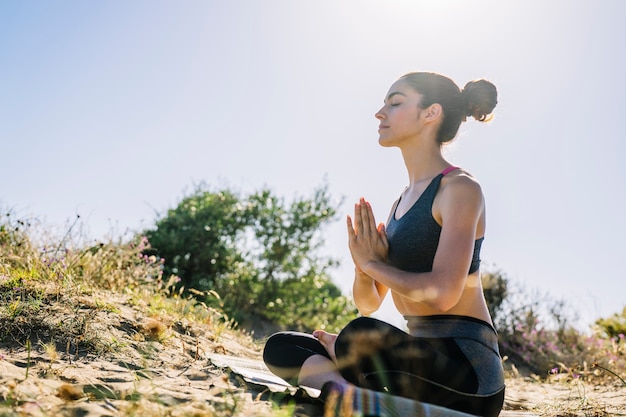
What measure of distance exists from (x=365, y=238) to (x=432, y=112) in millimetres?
786

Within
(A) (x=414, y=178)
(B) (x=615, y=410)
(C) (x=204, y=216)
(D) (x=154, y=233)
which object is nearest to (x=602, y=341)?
(B) (x=615, y=410)

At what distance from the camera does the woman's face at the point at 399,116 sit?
2.84 m

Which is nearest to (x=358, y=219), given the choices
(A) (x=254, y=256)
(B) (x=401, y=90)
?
(B) (x=401, y=90)

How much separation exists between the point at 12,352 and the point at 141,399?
1224 mm

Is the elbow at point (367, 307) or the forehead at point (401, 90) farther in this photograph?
the elbow at point (367, 307)

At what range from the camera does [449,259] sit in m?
2.24

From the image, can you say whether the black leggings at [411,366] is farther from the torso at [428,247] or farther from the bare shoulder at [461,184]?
the bare shoulder at [461,184]

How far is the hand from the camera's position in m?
2.68

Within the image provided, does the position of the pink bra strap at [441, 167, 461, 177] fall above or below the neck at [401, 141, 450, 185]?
below

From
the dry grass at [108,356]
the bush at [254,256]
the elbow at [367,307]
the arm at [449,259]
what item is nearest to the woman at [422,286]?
the arm at [449,259]

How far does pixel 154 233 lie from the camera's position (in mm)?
10727

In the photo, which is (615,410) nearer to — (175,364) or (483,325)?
(483,325)

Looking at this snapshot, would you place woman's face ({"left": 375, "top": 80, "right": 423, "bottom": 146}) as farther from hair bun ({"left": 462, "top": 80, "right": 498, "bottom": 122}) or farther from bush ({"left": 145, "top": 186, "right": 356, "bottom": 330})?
bush ({"left": 145, "top": 186, "right": 356, "bottom": 330})

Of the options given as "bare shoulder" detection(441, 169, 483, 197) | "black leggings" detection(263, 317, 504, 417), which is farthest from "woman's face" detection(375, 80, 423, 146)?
"black leggings" detection(263, 317, 504, 417)
